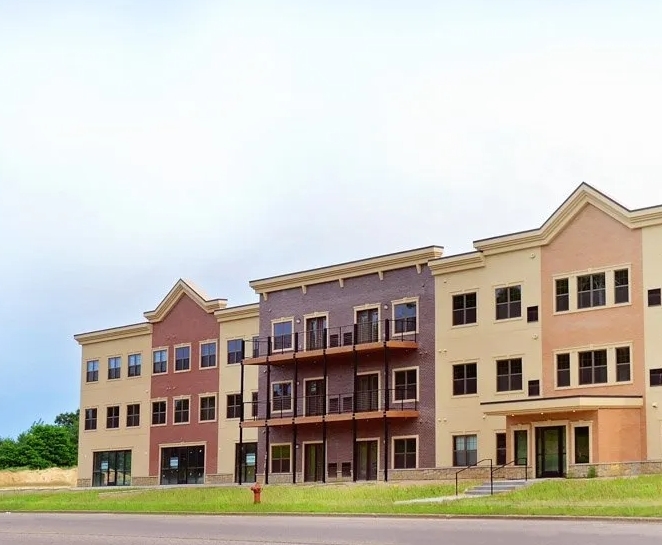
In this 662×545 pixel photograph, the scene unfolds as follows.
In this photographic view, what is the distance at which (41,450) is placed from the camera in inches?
4614

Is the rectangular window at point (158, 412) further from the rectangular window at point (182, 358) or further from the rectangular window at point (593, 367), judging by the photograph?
the rectangular window at point (593, 367)

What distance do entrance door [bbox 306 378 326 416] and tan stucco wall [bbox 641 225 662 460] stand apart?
1926 cm

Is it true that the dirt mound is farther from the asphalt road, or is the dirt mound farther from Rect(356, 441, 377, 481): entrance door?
the asphalt road

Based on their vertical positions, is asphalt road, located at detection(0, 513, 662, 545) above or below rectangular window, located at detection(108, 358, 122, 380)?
below

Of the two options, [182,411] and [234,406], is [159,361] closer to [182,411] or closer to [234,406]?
[182,411]

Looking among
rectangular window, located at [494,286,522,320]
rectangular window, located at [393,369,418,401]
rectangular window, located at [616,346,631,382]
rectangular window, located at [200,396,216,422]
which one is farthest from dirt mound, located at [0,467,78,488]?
rectangular window, located at [616,346,631,382]

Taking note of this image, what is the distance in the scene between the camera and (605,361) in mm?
54000

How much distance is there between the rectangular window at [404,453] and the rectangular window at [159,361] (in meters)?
20.7

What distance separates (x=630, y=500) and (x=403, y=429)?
23008 millimetres

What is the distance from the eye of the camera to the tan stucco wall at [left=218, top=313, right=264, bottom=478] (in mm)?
71938

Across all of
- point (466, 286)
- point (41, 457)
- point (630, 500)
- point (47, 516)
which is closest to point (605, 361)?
point (466, 286)

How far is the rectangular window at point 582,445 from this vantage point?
5238 centimetres

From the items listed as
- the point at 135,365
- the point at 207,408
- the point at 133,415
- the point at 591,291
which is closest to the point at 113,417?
the point at 133,415

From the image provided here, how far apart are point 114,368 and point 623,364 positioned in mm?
39100
